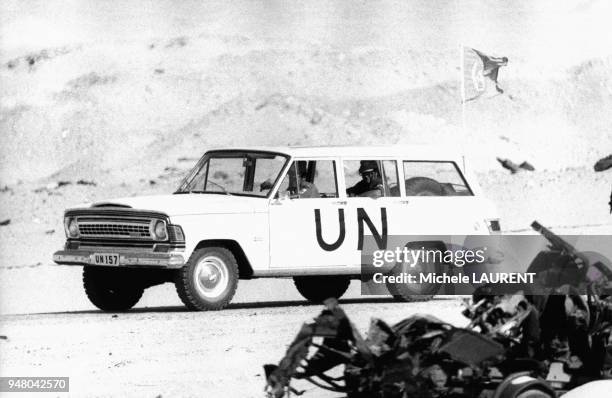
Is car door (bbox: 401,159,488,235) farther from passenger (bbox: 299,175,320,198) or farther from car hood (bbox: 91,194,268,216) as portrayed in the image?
car hood (bbox: 91,194,268,216)

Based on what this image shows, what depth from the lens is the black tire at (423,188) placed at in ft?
49.3

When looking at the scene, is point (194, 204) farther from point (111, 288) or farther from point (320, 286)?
point (320, 286)

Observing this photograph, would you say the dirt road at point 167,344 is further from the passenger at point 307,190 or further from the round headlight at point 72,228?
the passenger at point 307,190

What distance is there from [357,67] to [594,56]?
13604 millimetres

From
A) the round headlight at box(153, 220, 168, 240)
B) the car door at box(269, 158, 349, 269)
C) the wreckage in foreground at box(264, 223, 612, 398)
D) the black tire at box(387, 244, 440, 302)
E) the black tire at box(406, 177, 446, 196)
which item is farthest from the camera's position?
the black tire at box(406, 177, 446, 196)

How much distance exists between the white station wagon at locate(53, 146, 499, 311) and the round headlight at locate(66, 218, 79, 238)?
0.04 ft

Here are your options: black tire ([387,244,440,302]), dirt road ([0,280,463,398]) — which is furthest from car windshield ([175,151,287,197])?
black tire ([387,244,440,302])

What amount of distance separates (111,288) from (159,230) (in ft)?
4.69

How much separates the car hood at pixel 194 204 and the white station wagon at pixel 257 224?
12 mm

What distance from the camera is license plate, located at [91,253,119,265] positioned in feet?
44.0

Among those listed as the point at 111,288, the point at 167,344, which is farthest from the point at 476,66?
the point at 167,344

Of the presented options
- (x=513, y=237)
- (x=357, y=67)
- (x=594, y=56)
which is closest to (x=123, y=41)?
(x=357, y=67)

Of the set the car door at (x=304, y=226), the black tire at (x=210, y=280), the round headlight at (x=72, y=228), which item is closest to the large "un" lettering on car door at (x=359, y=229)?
the car door at (x=304, y=226)

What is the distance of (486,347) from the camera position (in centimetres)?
614
